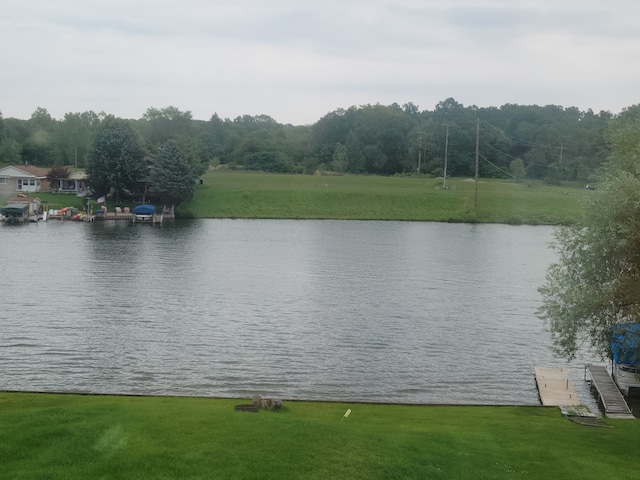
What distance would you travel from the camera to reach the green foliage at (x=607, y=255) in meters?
24.4

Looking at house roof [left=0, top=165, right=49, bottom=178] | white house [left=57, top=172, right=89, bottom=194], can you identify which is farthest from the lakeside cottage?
house roof [left=0, top=165, right=49, bottom=178]

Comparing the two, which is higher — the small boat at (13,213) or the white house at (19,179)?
the white house at (19,179)

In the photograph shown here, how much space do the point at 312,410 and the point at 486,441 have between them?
6.98 meters

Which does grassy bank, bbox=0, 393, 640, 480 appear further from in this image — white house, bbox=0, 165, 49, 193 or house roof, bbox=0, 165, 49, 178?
house roof, bbox=0, 165, 49, 178

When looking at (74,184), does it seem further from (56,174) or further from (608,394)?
(608,394)

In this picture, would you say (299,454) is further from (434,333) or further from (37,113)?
(37,113)

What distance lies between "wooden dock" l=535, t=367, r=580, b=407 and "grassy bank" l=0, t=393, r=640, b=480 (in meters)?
6.35

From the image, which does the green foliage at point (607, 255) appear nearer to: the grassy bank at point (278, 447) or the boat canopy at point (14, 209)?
the grassy bank at point (278, 447)

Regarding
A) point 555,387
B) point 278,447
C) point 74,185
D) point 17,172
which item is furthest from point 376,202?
point 278,447

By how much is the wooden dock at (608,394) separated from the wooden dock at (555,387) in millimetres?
1123

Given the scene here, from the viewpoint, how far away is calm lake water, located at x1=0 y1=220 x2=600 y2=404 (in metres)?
33.3

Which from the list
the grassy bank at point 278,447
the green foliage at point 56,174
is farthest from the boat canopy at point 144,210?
the grassy bank at point 278,447

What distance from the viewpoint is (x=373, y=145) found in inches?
7013

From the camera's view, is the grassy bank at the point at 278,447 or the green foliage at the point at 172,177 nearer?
the grassy bank at the point at 278,447
